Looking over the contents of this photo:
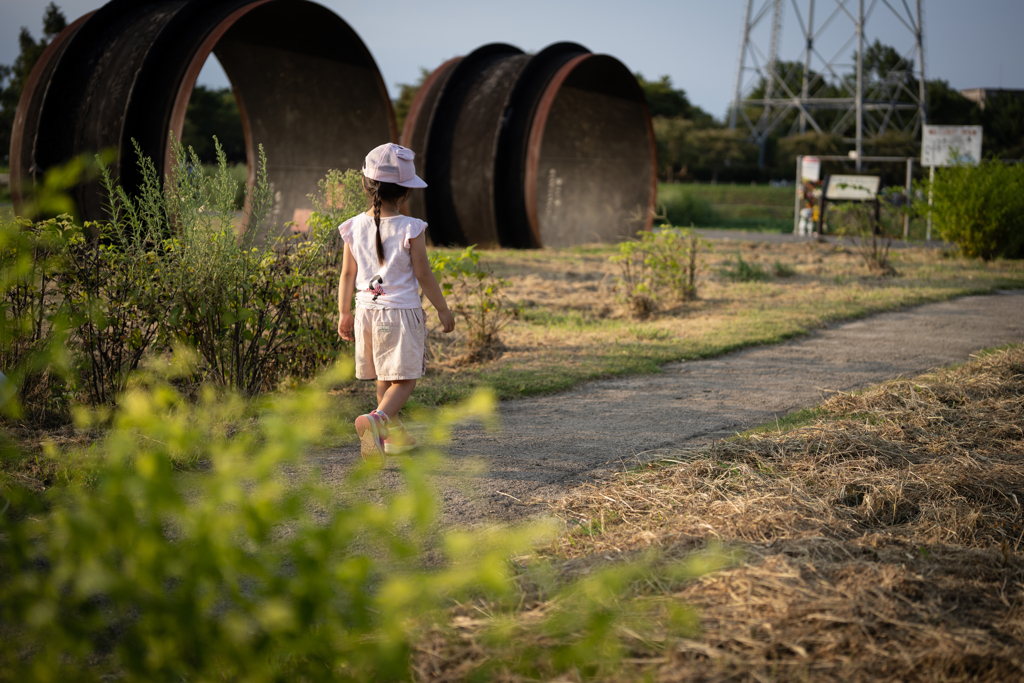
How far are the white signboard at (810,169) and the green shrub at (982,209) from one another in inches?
265

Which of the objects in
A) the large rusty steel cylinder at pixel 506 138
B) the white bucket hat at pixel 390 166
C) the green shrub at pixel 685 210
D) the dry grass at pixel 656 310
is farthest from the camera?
the green shrub at pixel 685 210

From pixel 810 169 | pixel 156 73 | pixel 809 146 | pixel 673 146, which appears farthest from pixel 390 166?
pixel 809 146

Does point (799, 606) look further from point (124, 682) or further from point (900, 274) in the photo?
point (900, 274)

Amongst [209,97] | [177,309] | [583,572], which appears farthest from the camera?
[209,97]

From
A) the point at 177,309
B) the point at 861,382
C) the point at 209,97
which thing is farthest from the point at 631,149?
the point at 209,97

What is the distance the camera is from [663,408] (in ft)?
14.5

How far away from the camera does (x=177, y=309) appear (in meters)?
4.00

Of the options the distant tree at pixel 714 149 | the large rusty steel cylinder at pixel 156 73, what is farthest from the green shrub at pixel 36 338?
the distant tree at pixel 714 149

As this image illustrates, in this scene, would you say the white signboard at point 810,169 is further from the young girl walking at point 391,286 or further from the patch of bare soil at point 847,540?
the young girl walking at point 391,286

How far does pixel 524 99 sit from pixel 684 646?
39.1 ft

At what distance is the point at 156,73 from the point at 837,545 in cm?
860

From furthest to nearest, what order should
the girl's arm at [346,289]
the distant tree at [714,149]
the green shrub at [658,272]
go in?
the distant tree at [714,149], the green shrub at [658,272], the girl's arm at [346,289]

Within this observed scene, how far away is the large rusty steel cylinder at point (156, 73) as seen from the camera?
8.30 meters

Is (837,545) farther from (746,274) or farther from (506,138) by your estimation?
(506,138)
